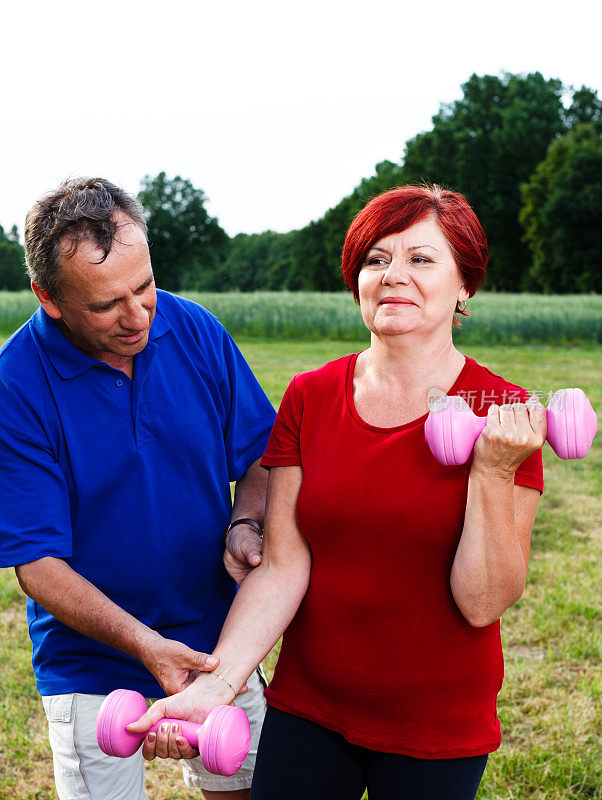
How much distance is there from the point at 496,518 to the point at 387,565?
1.01 feet

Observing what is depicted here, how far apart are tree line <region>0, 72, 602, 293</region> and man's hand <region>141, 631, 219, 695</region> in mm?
32173

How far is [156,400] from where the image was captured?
2.30m

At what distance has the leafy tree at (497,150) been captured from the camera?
190ft

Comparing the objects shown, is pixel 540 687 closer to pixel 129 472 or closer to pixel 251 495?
pixel 251 495

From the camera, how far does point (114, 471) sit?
7.26 ft

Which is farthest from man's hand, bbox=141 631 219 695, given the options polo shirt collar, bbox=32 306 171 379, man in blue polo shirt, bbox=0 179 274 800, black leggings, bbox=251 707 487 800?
polo shirt collar, bbox=32 306 171 379

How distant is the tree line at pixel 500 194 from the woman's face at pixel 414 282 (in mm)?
31966

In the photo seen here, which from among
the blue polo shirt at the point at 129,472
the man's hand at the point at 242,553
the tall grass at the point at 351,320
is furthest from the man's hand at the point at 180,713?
the tall grass at the point at 351,320

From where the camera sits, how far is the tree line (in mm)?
49094

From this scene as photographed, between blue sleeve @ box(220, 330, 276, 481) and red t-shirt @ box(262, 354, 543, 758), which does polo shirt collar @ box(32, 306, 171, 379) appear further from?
red t-shirt @ box(262, 354, 543, 758)

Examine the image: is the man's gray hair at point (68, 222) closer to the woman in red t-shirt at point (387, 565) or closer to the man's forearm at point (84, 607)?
the woman in red t-shirt at point (387, 565)

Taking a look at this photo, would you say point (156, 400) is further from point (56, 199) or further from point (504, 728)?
point (504, 728)

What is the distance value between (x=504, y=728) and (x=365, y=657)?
2.11m

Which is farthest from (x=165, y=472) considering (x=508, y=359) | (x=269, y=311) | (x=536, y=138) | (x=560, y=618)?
(x=536, y=138)
